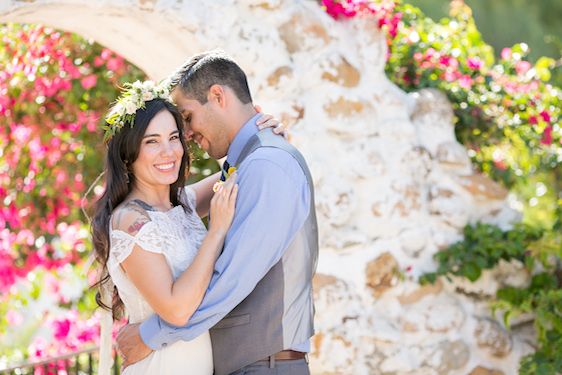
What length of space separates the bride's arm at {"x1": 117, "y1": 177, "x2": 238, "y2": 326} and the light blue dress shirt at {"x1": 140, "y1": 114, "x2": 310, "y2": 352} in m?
0.03

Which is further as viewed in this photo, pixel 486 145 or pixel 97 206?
pixel 486 145

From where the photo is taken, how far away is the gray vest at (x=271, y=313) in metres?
2.87

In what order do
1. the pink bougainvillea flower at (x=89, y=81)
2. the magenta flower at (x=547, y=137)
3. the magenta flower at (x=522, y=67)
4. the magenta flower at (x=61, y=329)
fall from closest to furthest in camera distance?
the magenta flower at (x=547, y=137)
the magenta flower at (x=522, y=67)
the pink bougainvillea flower at (x=89, y=81)
the magenta flower at (x=61, y=329)

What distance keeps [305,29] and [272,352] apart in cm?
191

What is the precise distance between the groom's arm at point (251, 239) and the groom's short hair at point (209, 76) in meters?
0.29

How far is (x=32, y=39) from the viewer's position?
17.3 feet

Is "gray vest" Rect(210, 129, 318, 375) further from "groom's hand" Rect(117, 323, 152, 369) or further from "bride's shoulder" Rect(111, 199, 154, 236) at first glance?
"bride's shoulder" Rect(111, 199, 154, 236)

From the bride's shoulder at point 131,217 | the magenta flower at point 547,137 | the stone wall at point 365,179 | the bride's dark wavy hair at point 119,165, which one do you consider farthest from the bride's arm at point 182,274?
the magenta flower at point 547,137

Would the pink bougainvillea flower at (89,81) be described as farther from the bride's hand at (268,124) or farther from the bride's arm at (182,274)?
the bride's arm at (182,274)

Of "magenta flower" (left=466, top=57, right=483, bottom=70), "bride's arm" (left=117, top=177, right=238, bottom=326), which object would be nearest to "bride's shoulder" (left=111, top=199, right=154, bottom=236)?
"bride's arm" (left=117, top=177, right=238, bottom=326)

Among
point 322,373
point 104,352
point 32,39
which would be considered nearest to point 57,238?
point 32,39

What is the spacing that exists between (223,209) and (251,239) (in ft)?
0.42

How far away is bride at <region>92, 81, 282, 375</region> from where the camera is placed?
277 centimetres

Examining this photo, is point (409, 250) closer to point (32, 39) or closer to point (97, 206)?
point (97, 206)
